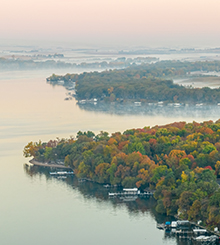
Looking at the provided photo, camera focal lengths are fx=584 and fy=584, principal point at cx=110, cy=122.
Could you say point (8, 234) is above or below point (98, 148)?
below

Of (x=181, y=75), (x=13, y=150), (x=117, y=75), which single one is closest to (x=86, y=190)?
(x=13, y=150)

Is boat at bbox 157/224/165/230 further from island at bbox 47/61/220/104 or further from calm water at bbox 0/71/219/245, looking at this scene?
island at bbox 47/61/220/104

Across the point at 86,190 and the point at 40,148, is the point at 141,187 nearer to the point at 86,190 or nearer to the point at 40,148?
the point at 86,190

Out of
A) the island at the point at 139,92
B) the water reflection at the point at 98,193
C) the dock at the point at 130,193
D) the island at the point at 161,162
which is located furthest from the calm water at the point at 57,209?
the island at the point at 139,92

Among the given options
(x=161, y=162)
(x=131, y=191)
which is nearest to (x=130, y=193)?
(x=131, y=191)

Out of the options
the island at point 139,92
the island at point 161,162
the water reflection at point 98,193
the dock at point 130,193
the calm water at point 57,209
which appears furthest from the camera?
the island at point 139,92

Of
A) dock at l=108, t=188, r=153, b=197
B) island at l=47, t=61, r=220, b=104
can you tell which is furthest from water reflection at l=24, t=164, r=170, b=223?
island at l=47, t=61, r=220, b=104

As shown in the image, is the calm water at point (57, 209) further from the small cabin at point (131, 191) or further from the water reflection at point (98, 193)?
the small cabin at point (131, 191)

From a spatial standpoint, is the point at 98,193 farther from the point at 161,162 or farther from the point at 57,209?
the point at 161,162
